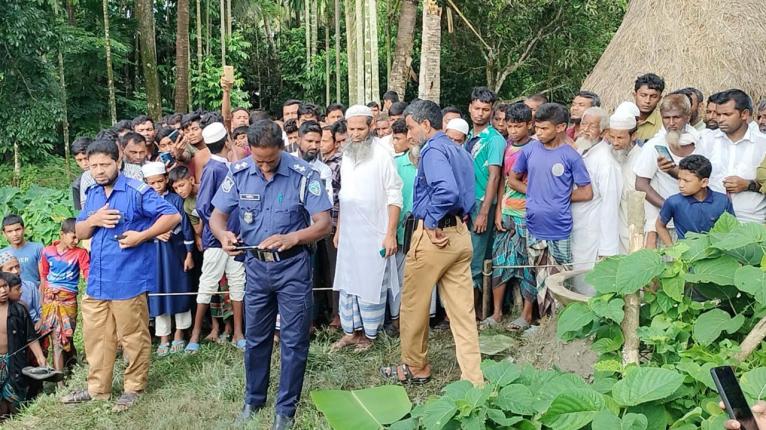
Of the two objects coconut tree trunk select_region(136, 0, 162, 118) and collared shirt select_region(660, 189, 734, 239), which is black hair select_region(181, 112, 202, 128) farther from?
coconut tree trunk select_region(136, 0, 162, 118)

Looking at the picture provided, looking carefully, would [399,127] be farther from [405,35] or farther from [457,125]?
[405,35]

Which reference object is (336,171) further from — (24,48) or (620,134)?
(24,48)

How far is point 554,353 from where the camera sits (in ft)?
13.6

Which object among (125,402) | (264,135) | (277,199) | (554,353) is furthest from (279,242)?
(554,353)

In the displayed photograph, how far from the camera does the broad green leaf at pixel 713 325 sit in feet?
7.93

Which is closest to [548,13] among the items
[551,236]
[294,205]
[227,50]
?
[227,50]

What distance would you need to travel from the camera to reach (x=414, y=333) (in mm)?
4277

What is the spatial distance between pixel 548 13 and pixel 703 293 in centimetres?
1394

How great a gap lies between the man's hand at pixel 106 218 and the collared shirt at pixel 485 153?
8.59 ft

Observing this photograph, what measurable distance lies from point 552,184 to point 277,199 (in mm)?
1930

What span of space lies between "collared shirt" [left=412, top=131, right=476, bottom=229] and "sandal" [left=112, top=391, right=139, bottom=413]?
2.23 metres

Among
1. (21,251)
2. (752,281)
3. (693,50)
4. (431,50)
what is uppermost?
(431,50)

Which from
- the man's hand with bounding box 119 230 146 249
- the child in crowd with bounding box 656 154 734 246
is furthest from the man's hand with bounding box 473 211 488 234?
the man's hand with bounding box 119 230 146 249

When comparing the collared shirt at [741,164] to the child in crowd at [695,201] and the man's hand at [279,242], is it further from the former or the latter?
the man's hand at [279,242]
